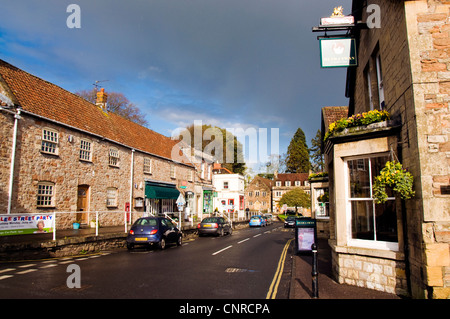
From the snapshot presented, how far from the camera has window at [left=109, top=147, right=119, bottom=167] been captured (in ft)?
69.0

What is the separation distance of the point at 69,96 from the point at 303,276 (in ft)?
61.0

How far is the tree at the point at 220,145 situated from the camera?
183ft

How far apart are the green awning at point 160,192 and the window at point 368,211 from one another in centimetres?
1855

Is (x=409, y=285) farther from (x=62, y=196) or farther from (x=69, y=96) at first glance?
(x=69, y=96)

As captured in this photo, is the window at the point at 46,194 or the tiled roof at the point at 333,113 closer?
the window at the point at 46,194

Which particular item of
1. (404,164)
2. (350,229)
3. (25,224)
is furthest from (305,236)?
(25,224)

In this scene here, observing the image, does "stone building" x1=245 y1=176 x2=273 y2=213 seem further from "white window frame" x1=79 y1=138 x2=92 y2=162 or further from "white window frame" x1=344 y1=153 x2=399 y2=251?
"white window frame" x1=344 y1=153 x2=399 y2=251

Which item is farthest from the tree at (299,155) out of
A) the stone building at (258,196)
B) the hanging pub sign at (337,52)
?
the hanging pub sign at (337,52)

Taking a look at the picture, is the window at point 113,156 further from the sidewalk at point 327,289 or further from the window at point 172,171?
the sidewalk at point 327,289

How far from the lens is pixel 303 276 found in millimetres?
8992

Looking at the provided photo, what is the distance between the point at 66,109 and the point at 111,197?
6190mm

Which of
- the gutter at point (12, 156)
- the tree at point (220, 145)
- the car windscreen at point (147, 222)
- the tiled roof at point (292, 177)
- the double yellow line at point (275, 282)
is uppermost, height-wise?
the tree at point (220, 145)

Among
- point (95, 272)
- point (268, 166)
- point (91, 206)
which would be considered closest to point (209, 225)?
point (91, 206)

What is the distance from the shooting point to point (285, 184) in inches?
3095
